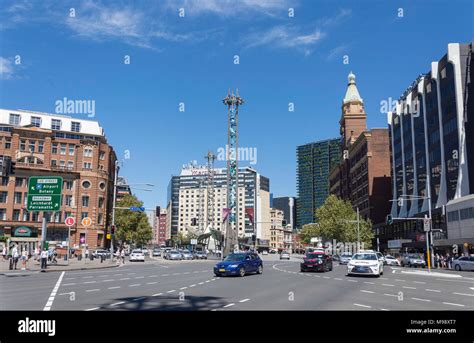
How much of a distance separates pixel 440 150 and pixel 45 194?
184 ft

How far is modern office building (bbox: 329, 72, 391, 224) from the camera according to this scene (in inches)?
3895

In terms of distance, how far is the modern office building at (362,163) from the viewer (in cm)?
9894

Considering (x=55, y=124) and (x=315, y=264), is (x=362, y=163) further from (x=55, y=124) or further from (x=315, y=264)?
(x=315, y=264)

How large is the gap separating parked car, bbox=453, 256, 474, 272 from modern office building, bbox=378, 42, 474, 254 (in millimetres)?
7265

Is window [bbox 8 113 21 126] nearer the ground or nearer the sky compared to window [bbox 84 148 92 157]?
nearer the sky

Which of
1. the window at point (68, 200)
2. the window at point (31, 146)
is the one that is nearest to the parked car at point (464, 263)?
the window at point (68, 200)

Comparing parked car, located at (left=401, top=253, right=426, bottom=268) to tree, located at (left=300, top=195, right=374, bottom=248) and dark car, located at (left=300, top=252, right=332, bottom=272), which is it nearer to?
dark car, located at (left=300, top=252, right=332, bottom=272)

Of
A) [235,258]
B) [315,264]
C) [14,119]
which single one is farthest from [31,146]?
[315,264]

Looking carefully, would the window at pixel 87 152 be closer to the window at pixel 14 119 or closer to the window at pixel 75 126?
the window at pixel 75 126

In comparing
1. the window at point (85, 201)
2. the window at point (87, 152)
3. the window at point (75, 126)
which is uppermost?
the window at point (75, 126)

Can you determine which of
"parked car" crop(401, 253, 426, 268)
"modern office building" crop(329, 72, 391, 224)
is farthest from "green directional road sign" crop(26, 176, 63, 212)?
"modern office building" crop(329, 72, 391, 224)

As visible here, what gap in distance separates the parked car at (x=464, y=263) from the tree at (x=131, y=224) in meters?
57.8

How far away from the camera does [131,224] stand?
85188 millimetres
